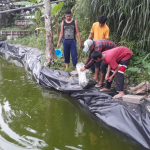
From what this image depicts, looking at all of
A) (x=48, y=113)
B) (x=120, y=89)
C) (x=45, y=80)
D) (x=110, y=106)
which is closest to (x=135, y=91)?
(x=120, y=89)

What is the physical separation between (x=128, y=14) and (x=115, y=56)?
181 cm

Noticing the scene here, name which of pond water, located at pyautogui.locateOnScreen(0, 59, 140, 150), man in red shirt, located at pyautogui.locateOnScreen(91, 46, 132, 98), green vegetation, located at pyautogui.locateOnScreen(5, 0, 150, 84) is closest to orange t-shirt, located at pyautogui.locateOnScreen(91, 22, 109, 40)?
green vegetation, located at pyautogui.locateOnScreen(5, 0, 150, 84)

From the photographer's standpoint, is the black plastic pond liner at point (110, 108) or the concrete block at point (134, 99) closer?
the black plastic pond liner at point (110, 108)

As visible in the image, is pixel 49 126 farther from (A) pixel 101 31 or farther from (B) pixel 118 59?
(A) pixel 101 31

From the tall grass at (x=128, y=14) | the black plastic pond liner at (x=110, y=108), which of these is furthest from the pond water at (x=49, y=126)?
→ the tall grass at (x=128, y=14)

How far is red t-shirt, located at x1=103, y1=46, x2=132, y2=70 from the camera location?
7.68ft

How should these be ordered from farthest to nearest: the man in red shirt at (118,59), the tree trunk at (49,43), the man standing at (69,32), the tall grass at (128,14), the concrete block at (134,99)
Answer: the tree trunk at (49,43), the man standing at (69,32), the tall grass at (128,14), the man in red shirt at (118,59), the concrete block at (134,99)

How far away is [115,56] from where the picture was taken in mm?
2379

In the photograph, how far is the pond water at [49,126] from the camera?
6.18 ft

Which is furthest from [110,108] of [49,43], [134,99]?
[49,43]

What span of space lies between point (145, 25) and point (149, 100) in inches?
80.3

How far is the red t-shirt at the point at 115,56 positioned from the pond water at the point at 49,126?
865 mm

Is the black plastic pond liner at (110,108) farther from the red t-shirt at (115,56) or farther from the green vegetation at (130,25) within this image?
the green vegetation at (130,25)

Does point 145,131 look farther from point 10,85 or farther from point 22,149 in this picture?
point 10,85
